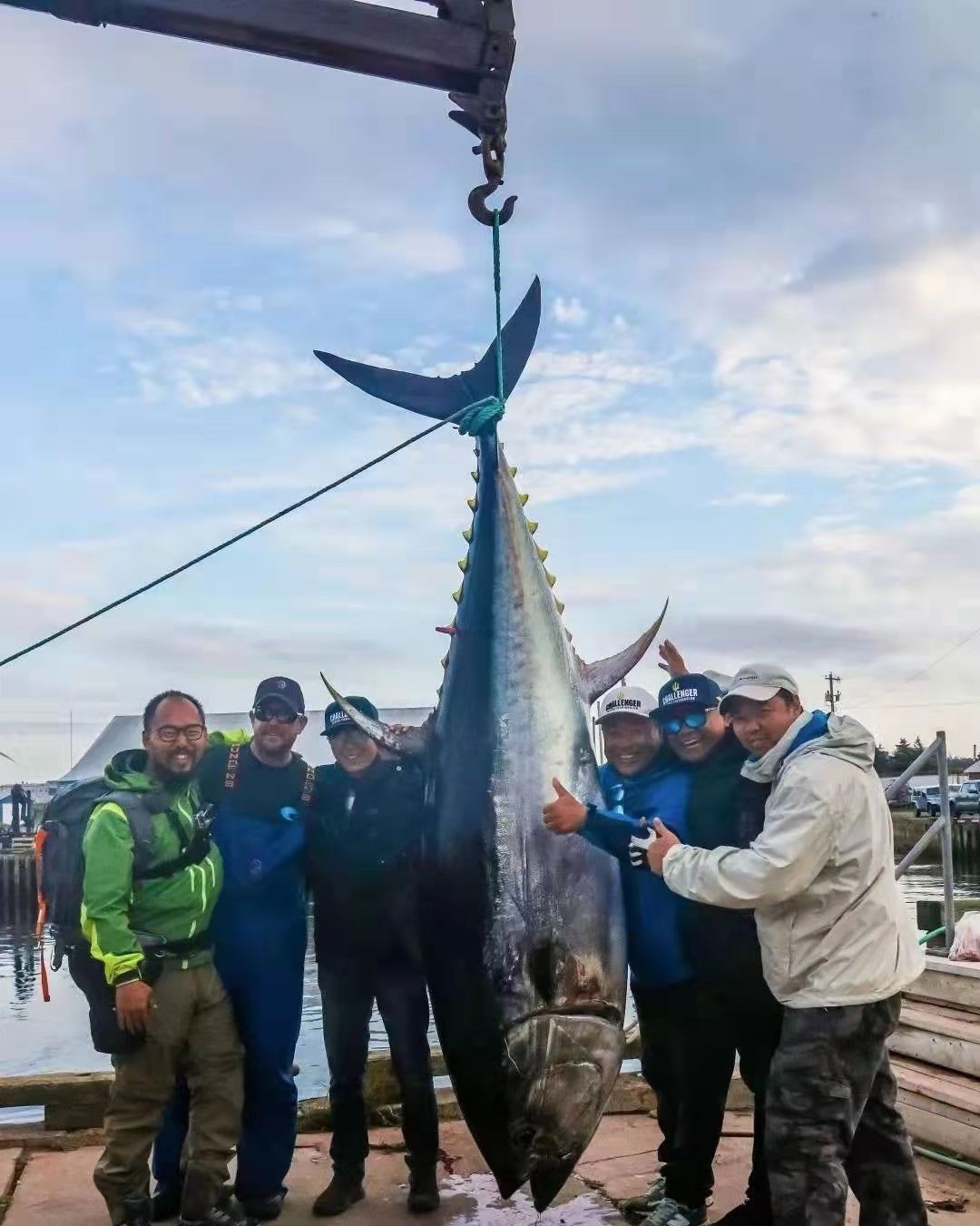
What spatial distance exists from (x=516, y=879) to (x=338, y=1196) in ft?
4.32

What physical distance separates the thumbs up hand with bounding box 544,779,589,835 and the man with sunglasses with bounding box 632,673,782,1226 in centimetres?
51

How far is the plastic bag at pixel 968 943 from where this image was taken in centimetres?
454

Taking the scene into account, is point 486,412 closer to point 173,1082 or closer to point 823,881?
point 823,881

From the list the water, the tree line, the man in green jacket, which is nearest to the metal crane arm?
the man in green jacket

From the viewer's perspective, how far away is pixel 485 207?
331 centimetres

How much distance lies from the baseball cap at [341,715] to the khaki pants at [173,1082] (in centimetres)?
81

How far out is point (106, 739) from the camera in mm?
20828

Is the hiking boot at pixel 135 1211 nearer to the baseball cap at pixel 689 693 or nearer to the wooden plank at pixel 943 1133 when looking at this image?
the baseball cap at pixel 689 693

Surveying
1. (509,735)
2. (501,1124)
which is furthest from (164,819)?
(501,1124)

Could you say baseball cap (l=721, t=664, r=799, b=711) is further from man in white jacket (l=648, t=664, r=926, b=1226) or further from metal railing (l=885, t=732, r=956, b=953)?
metal railing (l=885, t=732, r=956, b=953)

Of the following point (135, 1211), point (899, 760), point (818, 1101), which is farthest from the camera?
point (899, 760)

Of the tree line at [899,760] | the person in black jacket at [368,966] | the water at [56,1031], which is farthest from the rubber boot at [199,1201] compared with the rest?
the tree line at [899,760]

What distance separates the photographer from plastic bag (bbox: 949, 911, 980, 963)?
4535 mm

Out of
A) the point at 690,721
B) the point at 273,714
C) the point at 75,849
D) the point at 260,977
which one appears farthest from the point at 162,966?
the point at 690,721
